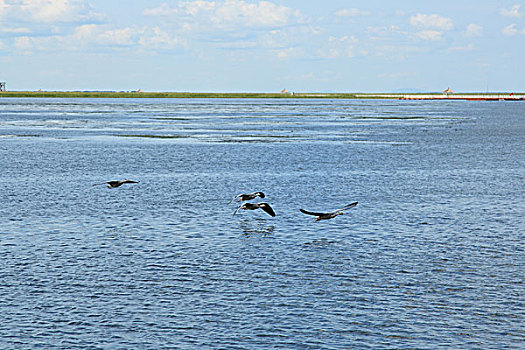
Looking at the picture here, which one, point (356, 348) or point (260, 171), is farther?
point (260, 171)

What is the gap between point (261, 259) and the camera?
27.8 m

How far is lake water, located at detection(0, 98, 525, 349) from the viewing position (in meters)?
20.0

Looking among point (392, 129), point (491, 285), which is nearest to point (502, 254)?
point (491, 285)

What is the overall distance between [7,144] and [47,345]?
68408 millimetres

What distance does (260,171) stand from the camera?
5681cm

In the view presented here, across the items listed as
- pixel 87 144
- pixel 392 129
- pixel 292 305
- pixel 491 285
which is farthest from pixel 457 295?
pixel 392 129

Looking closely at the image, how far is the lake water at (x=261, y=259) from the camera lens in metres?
20.0

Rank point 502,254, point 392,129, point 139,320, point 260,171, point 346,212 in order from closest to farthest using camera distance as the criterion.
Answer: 1. point 139,320
2. point 502,254
3. point 346,212
4. point 260,171
5. point 392,129

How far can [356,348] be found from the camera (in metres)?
18.6

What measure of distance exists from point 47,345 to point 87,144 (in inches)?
2586

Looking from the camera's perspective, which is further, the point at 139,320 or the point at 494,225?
the point at 494,225

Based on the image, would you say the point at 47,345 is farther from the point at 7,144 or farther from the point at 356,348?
the point at 7,144

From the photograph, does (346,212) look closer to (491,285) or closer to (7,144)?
(491,285)

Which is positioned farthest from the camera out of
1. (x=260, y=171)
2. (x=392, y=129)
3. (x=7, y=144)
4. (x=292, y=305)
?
(x=392, y=129)
